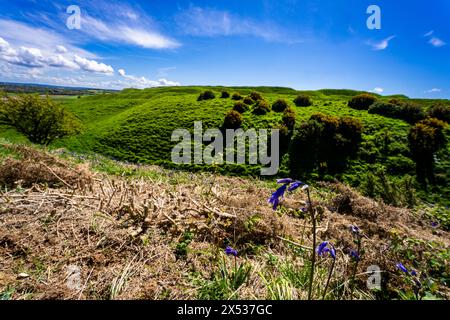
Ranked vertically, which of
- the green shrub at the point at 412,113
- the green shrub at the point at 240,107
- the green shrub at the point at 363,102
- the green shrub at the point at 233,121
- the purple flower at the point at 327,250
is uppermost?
the green shrub at the point at 363,102

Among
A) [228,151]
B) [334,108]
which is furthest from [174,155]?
[334,108]

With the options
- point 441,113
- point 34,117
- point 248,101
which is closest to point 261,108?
point 248,101

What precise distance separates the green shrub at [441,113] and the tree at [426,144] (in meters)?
3.57

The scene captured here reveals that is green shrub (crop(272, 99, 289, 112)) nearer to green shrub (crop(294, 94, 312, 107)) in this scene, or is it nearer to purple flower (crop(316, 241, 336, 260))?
green shrub (crop(294, 94, 312, 107))

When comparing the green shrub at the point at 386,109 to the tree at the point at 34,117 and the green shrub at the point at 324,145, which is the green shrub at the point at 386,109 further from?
the tree at the point at 34,117

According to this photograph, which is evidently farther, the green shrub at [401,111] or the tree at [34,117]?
the green shrub at [401,111]

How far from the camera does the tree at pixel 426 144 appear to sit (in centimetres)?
1411

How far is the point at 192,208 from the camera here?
4.21 m

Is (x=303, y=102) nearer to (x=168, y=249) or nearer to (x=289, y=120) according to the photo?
(x=289, y=120)

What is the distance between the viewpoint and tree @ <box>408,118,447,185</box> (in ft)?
46.3

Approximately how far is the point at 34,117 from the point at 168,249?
71.4 ft

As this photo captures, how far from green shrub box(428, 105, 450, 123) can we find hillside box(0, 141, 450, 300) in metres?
Answer: 21.2

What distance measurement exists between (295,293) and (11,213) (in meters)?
4.43

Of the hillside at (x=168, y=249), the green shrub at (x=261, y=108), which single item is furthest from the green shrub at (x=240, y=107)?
the hillside at (x=168, y=249)
